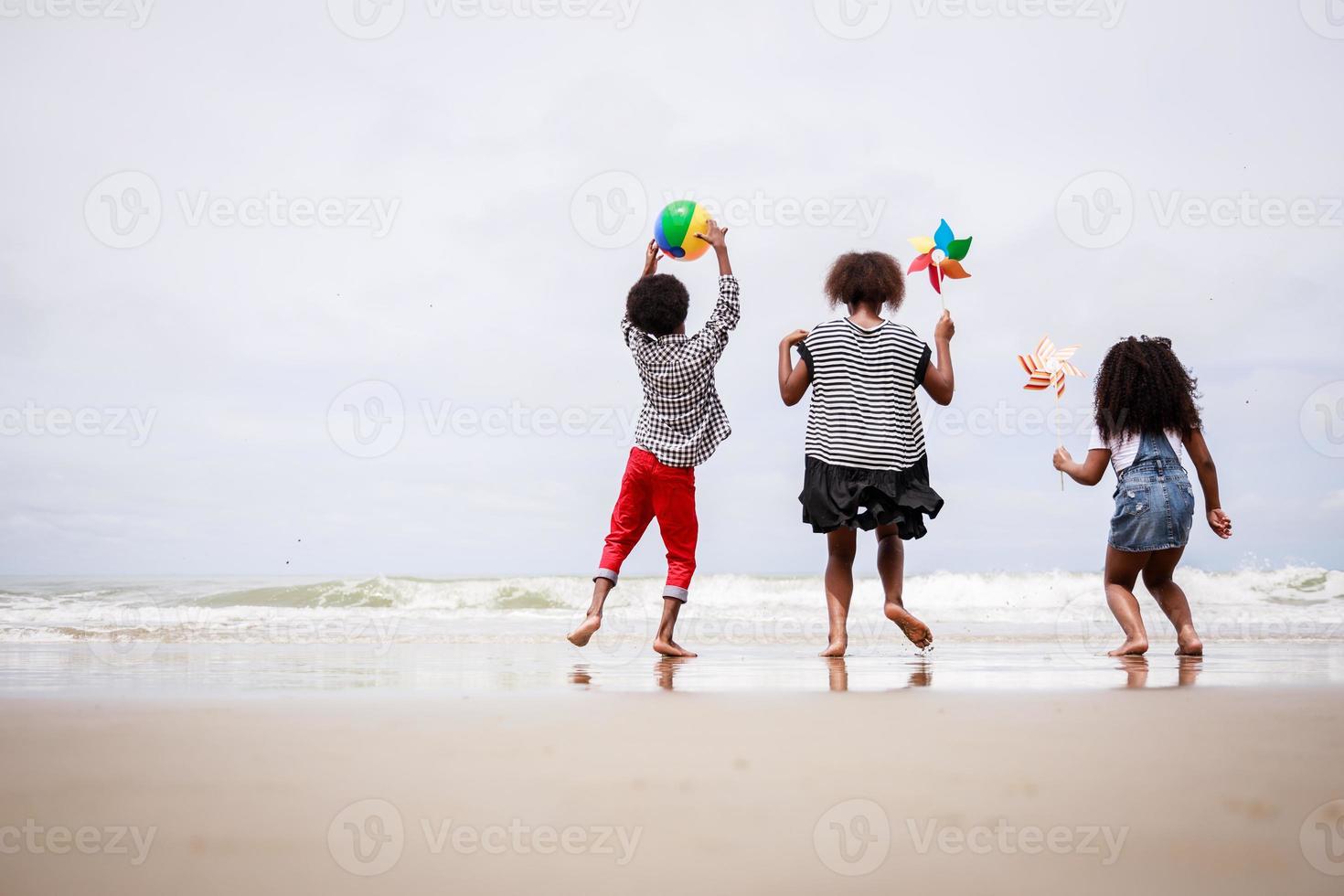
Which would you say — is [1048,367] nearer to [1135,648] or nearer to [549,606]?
[1135,648]

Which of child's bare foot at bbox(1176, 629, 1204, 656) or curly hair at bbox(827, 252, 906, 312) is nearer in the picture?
child's bare foot at bbox(1176, 629, 1204, 656)

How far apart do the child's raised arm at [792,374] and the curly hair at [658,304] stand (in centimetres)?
57

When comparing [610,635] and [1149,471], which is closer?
[1149,471]

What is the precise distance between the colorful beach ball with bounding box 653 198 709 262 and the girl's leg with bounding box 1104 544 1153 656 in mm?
2599

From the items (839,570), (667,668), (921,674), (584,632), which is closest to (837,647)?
(839,570)

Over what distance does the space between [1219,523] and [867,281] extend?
6.94 ft

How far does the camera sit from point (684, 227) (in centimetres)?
518

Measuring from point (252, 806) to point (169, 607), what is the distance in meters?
11.8

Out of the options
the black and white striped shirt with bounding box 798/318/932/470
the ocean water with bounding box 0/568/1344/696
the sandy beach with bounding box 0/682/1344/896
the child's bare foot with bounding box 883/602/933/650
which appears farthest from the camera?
the black and white striped shirt with bounding box 798/318/932/470

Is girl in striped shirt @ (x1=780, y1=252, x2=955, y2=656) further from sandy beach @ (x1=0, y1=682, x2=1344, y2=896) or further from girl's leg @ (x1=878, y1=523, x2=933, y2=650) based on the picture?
sandy beach @ (x1=0, y1=682, x2=1344, y2=896)

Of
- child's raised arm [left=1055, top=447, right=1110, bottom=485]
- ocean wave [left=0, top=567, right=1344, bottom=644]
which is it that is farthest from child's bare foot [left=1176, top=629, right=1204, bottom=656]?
ocean wave [left=0, top=567, right=1344, bottom=644]

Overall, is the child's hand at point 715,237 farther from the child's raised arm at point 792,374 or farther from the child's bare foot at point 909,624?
the child's bare foot at point 909,624

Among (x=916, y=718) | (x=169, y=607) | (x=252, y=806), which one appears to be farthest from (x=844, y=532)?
(x=169, y=607)

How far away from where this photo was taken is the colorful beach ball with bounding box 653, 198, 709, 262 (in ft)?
17.0
